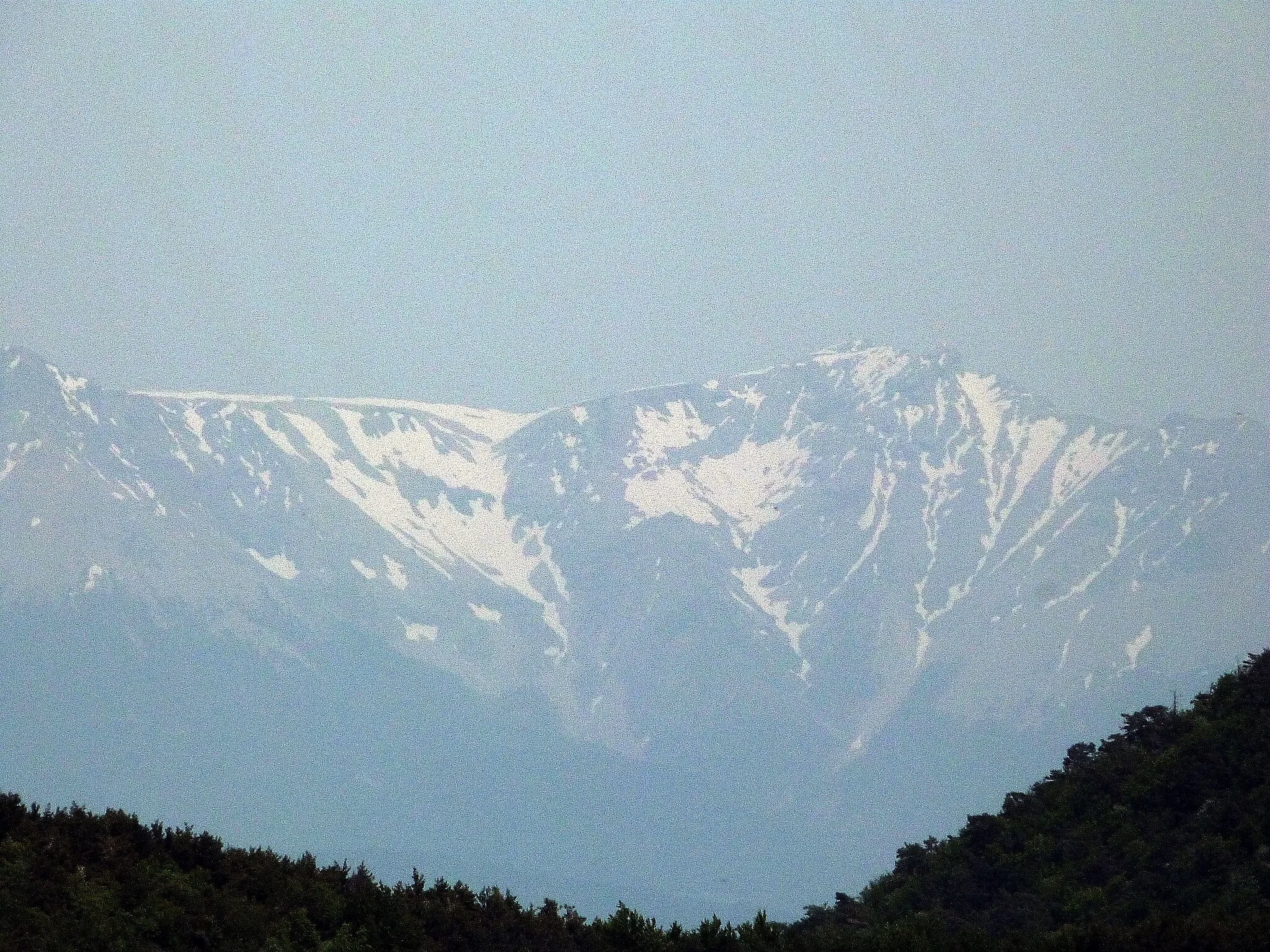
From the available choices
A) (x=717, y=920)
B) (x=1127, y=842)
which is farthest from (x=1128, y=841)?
(x=717, y=920)

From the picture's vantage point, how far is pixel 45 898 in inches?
1248

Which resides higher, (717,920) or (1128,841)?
(1128,841)

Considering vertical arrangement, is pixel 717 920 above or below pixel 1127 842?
below

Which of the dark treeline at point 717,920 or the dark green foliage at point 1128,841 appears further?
the dark green foliage at point 1128,841

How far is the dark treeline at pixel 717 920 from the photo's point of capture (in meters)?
32.2

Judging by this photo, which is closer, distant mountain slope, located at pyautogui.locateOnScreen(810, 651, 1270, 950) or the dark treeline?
the dark treeline

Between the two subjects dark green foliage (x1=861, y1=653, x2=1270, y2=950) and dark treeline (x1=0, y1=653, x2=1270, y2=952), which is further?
dark green foliage (x1=861, y1=653, x2=1270, y2=950)

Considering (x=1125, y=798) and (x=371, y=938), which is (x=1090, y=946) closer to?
(x=371, y=938)

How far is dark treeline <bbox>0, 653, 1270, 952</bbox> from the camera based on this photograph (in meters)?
32.2

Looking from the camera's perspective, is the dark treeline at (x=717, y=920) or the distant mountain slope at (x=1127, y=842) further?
the distant mountain slope at (x=1127, y=842)

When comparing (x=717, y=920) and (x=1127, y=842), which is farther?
(x=1127, y=842)

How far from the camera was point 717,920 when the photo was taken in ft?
113

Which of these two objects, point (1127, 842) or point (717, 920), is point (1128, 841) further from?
point (717, 920)

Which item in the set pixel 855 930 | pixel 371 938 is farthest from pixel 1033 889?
pixel 371 938
